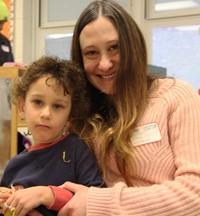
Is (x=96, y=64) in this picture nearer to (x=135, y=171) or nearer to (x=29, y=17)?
(x=135, y=171)

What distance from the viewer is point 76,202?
1153mm

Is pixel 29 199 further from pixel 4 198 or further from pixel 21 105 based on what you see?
pixel 21 105

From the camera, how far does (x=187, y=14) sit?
13.6 ft

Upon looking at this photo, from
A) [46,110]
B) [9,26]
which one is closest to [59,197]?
[46,110]

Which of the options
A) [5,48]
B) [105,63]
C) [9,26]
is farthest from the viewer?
[9,26]

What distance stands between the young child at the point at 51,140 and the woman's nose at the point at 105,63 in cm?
10

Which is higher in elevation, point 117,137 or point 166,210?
point 117,137

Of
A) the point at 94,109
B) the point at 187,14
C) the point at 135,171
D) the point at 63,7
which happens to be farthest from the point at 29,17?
the point at 135,171

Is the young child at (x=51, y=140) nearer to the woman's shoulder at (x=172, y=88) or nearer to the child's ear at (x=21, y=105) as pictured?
the child's ear at (x=21, y=105)

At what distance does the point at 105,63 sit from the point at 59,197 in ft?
1.63

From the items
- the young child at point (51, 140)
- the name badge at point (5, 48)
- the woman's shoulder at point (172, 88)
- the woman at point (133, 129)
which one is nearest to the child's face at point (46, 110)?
the young child at point (51, 140)

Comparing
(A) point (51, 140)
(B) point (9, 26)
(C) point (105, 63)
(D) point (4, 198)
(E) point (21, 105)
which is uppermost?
(B) point (9, 26)

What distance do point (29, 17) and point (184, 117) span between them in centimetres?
395

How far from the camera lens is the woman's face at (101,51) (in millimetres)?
1340
